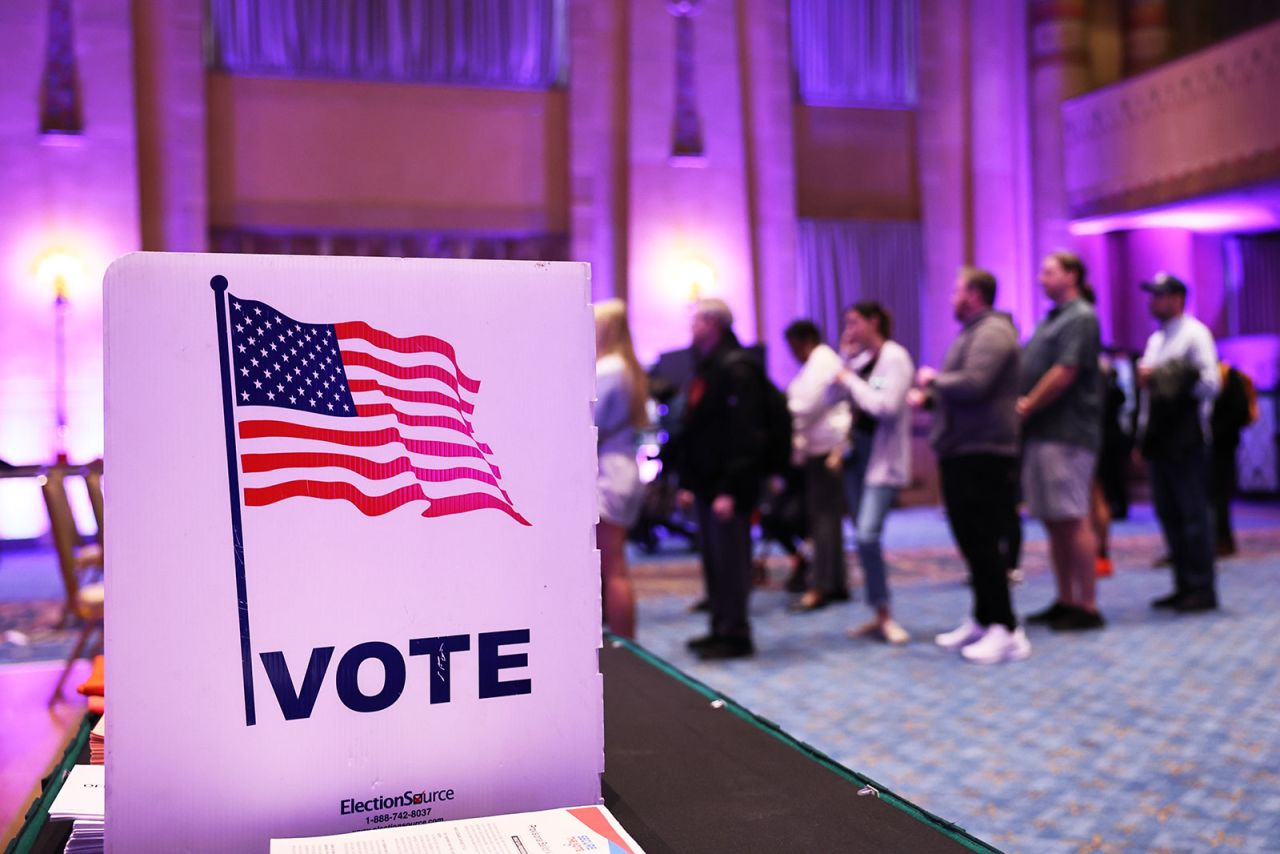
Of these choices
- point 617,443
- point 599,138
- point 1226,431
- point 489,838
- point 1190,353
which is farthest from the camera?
point 599,138

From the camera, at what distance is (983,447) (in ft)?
15.2

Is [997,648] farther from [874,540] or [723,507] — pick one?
[723,507]

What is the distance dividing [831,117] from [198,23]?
21.2ft

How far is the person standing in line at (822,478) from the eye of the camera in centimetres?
610

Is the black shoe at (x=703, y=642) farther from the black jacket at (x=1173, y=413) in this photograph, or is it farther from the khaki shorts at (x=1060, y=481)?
the black jacket at (x=1173, y=413)

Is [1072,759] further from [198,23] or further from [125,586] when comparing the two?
[198,23]

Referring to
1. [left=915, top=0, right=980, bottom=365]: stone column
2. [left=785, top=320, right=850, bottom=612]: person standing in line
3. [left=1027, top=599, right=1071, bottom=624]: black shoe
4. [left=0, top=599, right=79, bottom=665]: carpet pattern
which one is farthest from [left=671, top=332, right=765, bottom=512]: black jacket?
[left=915, top=0, right=980, bottom=365]: stone column

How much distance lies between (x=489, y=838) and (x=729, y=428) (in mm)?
3938

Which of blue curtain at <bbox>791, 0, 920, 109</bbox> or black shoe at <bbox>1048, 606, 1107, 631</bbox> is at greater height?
blue curtain at <bbox>791, 0, 920, 109</bbox>

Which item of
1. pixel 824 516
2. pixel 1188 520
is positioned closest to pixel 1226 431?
pixel 1188 520

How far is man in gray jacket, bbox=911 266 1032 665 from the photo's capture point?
461 cm

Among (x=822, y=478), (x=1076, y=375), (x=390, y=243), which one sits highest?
(x=390, y=243)

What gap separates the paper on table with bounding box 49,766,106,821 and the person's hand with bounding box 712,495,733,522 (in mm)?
3728

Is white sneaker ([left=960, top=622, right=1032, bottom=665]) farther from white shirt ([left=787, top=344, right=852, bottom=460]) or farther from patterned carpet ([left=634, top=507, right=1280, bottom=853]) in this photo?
white shirt ([left=787, top=344, right=852, bottom=460])
